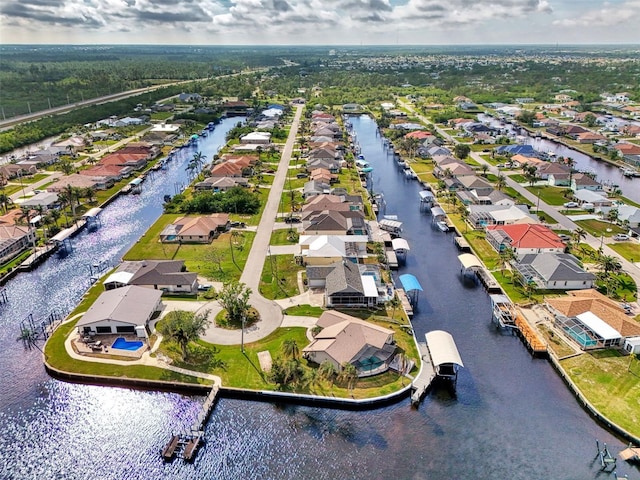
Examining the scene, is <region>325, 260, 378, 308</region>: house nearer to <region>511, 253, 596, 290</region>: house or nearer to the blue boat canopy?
the blue boat canopy

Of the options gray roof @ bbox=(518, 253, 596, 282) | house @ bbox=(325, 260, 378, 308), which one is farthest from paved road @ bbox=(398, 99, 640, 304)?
house @ bbox=(325, 260, 378, 308)

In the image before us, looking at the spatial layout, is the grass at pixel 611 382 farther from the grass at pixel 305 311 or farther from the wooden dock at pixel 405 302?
the grass at pixel 305 311

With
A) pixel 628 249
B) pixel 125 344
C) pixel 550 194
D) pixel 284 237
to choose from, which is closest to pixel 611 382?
pixel 628 249

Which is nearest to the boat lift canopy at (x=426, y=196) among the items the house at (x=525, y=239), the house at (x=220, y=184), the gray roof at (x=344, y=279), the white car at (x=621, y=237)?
A: the house at (x=525, y=239)

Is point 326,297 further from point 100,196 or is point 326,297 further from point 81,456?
point 100,196

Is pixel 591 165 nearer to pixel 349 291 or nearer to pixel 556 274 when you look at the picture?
pixel 556 274

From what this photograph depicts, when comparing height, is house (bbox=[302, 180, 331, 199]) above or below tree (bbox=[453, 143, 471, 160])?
below

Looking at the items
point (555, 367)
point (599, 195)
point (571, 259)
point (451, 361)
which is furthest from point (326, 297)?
point (599, 195)
